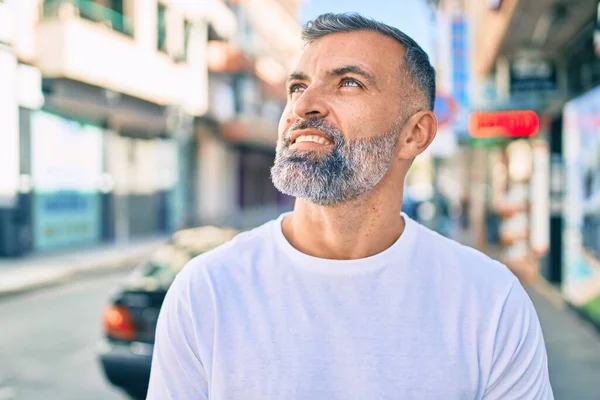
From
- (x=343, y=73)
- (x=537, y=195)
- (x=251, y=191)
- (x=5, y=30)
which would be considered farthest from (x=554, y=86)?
(x=251, y=191)

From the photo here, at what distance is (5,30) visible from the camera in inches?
591

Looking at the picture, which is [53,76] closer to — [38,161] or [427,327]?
[38,161]

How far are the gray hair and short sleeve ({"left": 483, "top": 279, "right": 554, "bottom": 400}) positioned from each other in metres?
0.71

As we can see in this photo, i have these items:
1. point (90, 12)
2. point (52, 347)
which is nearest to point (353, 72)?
point (52, 347)

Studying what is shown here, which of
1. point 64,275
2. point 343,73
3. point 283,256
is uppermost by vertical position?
point 343,73

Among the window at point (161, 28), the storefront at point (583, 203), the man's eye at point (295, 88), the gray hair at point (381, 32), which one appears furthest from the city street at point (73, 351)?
the window at point (161, 28)

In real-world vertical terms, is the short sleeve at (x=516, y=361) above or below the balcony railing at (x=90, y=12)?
below

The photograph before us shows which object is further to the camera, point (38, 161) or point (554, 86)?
point (38, 161)

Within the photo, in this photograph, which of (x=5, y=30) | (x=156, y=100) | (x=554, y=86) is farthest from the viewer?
(x=156, y=100)

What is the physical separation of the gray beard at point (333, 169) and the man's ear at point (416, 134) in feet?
0.39

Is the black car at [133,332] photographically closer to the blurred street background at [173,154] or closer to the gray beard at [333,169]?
the blurred street background at [173,154]

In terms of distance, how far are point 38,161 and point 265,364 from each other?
679 inches

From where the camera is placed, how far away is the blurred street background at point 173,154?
7625mm

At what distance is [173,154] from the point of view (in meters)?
26.5
